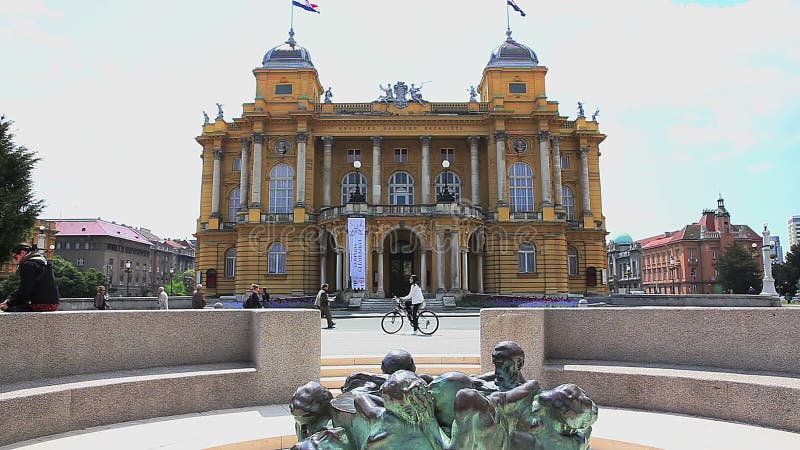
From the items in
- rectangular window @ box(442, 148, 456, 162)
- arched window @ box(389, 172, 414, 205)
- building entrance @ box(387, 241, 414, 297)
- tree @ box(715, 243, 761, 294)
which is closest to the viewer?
building entrance @ box(387, 241, 414, 297)

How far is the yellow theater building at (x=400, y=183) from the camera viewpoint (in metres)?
42.8

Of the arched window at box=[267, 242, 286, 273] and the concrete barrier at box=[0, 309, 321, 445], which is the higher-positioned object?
the arched window at box=[267, 242, 286, 273]

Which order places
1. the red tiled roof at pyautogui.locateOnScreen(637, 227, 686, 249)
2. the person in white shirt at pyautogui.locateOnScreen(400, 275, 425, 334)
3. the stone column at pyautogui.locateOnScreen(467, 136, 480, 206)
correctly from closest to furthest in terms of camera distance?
the person in white shirt at pyautogui.locateOnScreen(400, 275, 425, 334) < the stone column at pyautogui.locateOnScreen(467, 136, 480, 206) < the red tiled roof at pyautogui.locateOnScreen(637, 227, 686, 249)

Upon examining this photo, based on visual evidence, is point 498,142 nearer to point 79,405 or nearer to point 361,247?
point 361,247

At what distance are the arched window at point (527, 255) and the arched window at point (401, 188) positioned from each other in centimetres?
992

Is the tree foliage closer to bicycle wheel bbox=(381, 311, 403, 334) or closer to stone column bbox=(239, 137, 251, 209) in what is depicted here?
stone column bbox=(239, 137, 251, 209)

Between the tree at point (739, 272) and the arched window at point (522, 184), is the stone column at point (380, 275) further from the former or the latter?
the tree at point (739, 272)

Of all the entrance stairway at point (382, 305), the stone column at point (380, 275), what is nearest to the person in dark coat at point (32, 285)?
the entrance stairway at point (382, 305)

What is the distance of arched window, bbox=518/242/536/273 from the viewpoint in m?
43.4

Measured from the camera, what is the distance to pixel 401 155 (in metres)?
46.4

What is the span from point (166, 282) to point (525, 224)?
94093 millimetres

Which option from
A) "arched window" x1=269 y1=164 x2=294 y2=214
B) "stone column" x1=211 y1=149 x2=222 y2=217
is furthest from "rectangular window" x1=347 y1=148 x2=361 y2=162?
"stone column" x1=211 y1=149 x2=222 y2=217

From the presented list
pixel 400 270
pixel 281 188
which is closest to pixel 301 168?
pixel 281 188

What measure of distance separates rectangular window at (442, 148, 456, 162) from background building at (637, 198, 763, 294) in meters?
64.2
